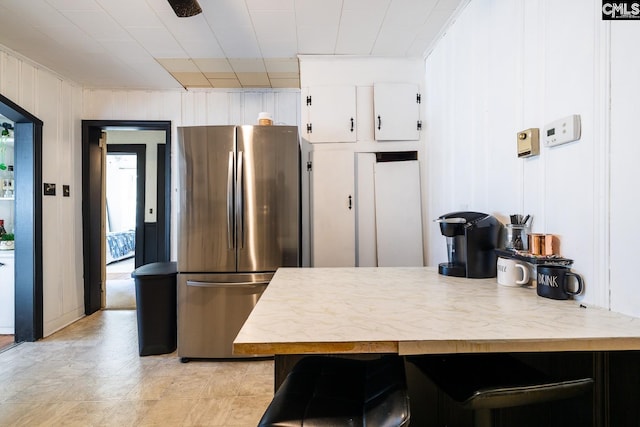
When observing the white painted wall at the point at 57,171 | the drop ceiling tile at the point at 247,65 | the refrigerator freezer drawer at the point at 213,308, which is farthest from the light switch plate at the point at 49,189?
the drop ceiling tile at the point at 247,65

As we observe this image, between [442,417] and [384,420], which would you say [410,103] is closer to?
[442,417]

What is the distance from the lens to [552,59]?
1.24 m

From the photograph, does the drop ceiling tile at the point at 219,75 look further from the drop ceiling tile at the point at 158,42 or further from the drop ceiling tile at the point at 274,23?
the drop ceiling tile at the point at 274,23

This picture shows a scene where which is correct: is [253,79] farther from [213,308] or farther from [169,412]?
[169,412]

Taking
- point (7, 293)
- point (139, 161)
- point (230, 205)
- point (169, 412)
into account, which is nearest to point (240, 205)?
point (230, 205)

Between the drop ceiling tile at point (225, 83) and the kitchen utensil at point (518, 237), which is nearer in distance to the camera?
the kitchen utensil at point (518, 237)

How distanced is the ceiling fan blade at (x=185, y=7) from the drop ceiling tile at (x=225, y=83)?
4.59 ft

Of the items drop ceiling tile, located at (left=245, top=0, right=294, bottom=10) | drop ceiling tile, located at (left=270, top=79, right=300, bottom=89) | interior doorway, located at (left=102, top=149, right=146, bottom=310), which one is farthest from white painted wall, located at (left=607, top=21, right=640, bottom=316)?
interior doorway, located at (left=102, top=149, right=146, bottom=310)

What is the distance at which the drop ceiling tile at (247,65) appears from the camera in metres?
2.78

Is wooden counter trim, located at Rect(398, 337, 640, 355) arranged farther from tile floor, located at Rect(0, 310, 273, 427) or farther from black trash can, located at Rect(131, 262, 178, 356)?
black trash can, located at Rect(131, 262, 178, 356)

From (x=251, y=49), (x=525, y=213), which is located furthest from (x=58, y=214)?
(x=525, y=213)

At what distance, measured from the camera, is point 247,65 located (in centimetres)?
285

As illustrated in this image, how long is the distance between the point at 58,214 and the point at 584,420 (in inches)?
161

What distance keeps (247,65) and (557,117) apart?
253cm
